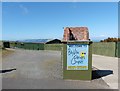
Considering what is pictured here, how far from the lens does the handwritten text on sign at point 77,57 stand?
12.4 metres

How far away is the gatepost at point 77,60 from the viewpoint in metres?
12.4

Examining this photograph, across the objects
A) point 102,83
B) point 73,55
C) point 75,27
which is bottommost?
point 102,83

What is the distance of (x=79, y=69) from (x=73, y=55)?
76cm

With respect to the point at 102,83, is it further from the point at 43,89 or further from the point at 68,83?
the point at 43,89

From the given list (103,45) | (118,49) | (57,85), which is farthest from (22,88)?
(103,45)

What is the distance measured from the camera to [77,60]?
1252 cm

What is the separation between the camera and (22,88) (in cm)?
1003

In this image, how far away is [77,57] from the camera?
12.5 meters

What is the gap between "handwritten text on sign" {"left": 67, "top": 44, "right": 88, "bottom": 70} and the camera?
12416 mm

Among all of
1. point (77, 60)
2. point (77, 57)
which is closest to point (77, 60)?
point (77, 60)

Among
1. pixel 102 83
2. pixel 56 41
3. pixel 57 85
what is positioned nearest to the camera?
pixel 57 85

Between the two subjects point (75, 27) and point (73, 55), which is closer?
point (73, 55)

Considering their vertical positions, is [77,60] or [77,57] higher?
[77,57]

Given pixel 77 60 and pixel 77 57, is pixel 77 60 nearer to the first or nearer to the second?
pixel 77 60
